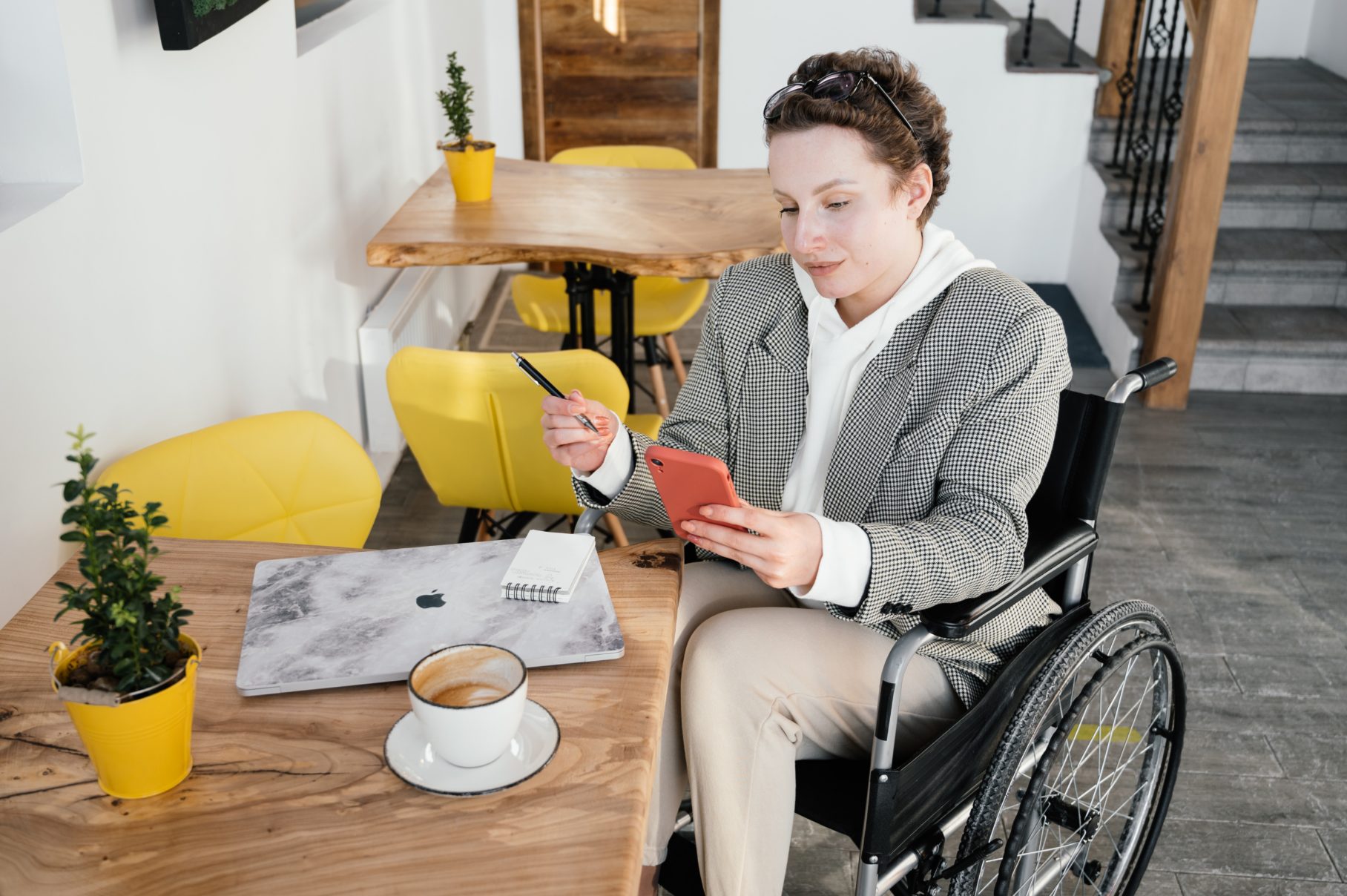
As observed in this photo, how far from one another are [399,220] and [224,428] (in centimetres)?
125

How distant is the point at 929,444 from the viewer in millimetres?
1422

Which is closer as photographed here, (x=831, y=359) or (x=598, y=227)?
(x=831, y=359)

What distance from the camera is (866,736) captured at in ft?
4.66

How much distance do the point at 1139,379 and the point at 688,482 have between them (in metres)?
0.66

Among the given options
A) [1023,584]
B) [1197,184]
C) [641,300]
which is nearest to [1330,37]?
[1197,184]

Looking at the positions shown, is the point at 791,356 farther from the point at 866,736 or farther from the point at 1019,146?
the point at 1019,146

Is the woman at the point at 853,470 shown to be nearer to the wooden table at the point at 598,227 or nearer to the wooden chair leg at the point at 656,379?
the wooden table at the point at 598,227

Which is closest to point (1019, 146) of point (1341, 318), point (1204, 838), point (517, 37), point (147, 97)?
point (1341, 318)

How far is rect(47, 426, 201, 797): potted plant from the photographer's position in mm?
872

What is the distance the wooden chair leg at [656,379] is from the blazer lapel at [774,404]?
1.79 metres

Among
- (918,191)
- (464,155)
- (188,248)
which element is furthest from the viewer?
(464,155)

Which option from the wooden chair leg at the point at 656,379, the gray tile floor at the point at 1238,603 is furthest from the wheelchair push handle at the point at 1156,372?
the wooden chair leg at the point at 656,379

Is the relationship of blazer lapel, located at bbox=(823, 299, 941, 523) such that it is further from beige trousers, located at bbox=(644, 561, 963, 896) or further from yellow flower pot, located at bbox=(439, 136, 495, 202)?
yellow flower pot, located at bbox=(439, 136, 495, 202)

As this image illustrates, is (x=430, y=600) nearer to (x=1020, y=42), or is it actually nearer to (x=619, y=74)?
(x=619, y=74)
